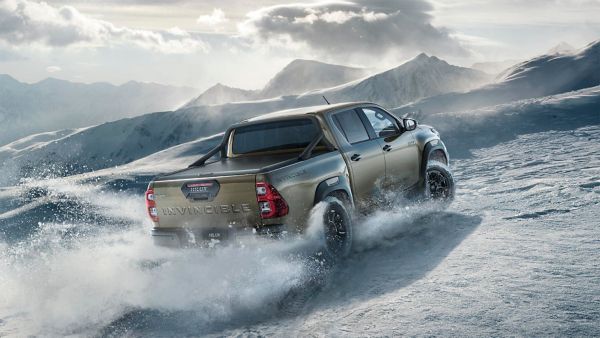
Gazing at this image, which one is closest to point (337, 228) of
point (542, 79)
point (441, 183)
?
point (441, 183)

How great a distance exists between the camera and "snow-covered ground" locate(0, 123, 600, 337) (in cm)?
446

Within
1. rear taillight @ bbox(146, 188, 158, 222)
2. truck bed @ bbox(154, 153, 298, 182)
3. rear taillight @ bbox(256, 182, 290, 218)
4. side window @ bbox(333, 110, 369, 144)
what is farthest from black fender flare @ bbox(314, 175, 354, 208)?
rear taillight @ bbox(146, 188, 158, 222)

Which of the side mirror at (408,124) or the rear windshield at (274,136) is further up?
the rear windshield at (274,136)

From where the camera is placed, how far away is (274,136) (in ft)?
22.9

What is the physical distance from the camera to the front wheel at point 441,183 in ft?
27.6

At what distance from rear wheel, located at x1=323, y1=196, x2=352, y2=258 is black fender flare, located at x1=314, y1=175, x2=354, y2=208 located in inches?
2.9

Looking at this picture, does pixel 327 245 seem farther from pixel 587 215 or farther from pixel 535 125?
pixel 535 125

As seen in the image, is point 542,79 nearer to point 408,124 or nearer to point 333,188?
point 408,124

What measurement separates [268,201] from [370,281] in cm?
123

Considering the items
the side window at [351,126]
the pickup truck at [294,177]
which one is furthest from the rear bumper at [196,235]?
the side window at [351,126]

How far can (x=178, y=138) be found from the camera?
172750mm

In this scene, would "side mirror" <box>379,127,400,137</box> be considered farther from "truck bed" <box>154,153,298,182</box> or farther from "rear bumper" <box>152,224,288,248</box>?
"rear bumper" <box>152,224,288,248</box>

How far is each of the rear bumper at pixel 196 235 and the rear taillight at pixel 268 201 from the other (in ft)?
0.40

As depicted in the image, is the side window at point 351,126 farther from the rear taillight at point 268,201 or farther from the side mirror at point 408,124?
the rear taillight at point 268,201
